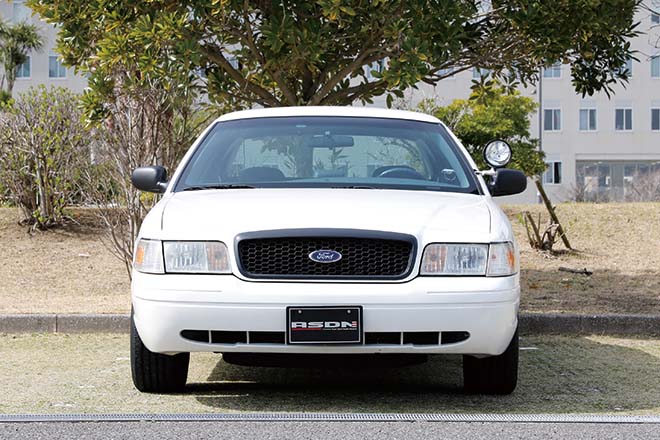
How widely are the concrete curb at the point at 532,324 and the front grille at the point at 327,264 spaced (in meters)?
3.73

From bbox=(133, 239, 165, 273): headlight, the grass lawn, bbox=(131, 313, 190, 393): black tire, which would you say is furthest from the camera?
the grass lawn

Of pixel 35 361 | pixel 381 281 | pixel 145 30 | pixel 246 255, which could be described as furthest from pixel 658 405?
pixel 145 30

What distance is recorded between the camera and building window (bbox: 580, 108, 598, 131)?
2090 inches

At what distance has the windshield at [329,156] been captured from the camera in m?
6.50

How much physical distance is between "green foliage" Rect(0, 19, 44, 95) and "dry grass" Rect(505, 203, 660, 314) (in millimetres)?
34163

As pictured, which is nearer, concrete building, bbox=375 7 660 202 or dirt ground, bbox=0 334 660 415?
dirt ground, bbox=0 334 660 415

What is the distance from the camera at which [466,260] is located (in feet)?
18.3

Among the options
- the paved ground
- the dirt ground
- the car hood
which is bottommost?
the dirt ground

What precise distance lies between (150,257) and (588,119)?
4962cm

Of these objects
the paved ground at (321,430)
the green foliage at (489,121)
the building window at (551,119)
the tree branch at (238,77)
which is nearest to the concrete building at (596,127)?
the building window at (551,119)

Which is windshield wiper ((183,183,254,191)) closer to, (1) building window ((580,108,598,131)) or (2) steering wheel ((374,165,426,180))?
(2) steering wheel ((374,165,426,180))

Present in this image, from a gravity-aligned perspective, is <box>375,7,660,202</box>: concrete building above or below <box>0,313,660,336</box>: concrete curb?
above

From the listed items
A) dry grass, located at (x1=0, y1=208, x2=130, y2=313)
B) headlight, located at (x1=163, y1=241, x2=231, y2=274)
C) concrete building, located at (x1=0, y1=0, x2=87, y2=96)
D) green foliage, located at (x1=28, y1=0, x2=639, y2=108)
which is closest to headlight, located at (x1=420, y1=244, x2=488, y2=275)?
headlight, located at (x1=163, y1=241, x2=231, y2=274)

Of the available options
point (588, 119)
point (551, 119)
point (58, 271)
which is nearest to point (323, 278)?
point (58, 271)
